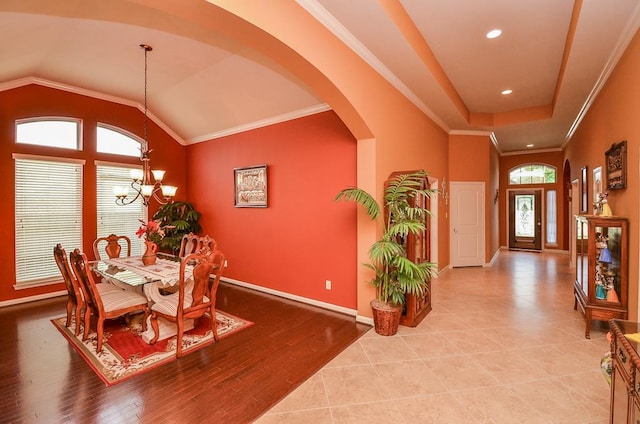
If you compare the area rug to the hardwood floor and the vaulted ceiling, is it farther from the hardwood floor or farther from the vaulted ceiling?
the vaulted ceiling

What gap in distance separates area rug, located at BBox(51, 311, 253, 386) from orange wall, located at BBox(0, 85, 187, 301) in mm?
A: 1584

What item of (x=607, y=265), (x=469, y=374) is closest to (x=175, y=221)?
(x=469, y=374)

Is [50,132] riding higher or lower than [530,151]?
lower

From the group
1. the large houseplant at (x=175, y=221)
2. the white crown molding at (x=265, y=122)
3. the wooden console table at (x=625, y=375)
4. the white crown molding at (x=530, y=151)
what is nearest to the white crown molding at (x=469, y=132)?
the white crown molding at (x=530, y=151)

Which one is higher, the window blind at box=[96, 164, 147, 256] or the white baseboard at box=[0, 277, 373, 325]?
the window blind at box=[96, 164, 147, 256]

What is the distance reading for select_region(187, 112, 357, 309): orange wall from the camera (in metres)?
4.01

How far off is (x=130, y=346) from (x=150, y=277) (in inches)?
29.5

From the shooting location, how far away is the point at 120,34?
11.1 ft

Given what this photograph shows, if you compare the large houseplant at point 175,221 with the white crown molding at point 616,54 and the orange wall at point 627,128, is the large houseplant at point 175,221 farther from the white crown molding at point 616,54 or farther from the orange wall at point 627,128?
the white crown molding at point 616,54

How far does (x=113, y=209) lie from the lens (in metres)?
5.39

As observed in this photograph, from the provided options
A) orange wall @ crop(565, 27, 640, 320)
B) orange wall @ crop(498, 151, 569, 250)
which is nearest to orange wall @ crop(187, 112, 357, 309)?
orange wall @ crop(565, 27, 640, 320)

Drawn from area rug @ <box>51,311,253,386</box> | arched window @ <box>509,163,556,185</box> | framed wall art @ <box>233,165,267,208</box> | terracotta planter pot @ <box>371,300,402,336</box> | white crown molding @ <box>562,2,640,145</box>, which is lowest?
area rug @ <box>51,311,253,386</box>

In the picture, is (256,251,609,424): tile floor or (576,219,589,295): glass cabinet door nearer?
(256,251,609,424): tile floor

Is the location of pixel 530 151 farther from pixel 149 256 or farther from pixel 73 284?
pixel 73 284
